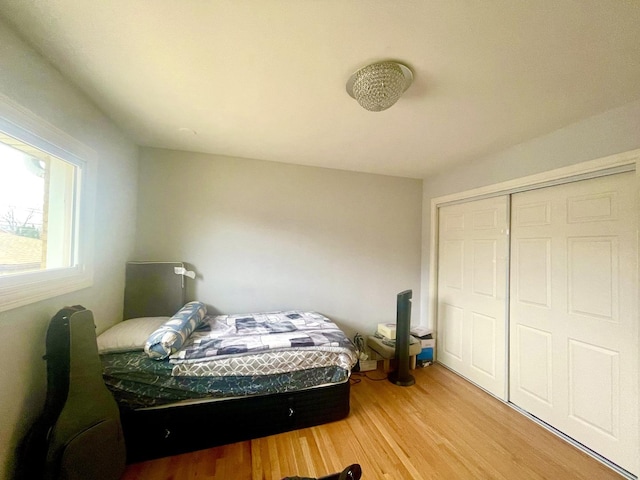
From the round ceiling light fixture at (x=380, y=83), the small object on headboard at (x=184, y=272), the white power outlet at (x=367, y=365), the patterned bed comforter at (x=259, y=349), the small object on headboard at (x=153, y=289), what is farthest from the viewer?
the white power outlet at (x=367, y=365)

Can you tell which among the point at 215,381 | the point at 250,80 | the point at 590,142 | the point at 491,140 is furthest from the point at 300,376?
the point at 590,142

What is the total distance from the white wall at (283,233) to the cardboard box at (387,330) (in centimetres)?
16

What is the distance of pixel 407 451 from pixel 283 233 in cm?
216

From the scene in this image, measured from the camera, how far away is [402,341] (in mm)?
2467

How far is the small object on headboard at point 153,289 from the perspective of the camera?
2209 millimetres

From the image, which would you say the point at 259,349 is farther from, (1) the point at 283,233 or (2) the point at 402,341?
(2) the point at 402,341

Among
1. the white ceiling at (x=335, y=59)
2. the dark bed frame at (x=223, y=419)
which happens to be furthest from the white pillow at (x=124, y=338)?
the white ceiling at (x=335, y=59)

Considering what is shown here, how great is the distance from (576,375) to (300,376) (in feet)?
6.67

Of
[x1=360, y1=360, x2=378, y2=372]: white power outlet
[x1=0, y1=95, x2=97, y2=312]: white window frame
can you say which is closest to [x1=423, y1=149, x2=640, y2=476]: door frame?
[x1=360, y1=360, x2=378, y2=372]: white power outlet

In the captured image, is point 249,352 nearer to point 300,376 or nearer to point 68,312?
point 300,376

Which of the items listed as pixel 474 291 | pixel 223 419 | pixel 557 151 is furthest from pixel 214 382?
pixel 557 151

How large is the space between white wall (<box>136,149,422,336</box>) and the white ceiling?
2.32ft

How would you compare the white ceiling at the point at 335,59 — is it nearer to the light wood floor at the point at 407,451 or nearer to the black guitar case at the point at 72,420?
the black guitar case at the point at 72,420

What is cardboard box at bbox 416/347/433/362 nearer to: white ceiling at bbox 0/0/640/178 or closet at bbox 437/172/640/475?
closet at bbox 437/172/640/475
